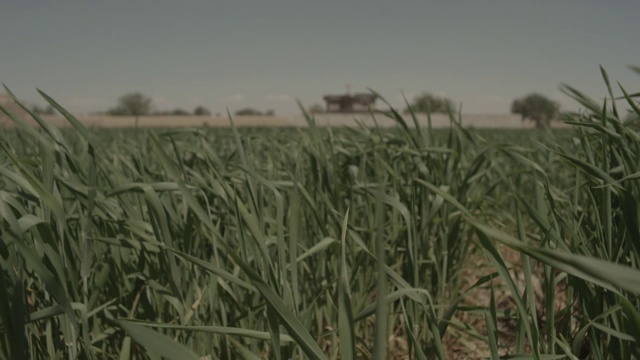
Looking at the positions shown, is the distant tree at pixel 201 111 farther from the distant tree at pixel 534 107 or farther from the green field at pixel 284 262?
the green field at pixel 284 262

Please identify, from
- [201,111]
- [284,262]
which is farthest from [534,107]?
[284,262]

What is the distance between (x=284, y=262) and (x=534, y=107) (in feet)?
240

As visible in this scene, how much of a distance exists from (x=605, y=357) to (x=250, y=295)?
0.72 metres

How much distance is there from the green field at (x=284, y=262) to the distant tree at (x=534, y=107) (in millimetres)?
69173

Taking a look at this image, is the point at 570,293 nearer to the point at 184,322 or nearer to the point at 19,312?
the point at 184,322

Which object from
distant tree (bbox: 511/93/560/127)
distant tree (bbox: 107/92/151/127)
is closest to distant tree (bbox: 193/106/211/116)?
distant tree (bbox: 107/92/151/127)

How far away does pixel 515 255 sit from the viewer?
256cm

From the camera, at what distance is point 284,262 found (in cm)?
75

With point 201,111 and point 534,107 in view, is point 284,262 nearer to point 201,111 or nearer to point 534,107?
point 534,107

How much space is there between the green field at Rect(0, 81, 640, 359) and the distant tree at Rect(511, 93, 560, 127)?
227ft

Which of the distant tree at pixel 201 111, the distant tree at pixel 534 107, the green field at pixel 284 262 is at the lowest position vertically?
the green field at pixel 284 262

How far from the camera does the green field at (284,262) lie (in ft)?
2.00

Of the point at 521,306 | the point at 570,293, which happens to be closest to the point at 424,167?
the point at 570,293

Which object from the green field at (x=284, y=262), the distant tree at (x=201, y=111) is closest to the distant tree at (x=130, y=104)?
the distant tree at (x=201, y=111)
